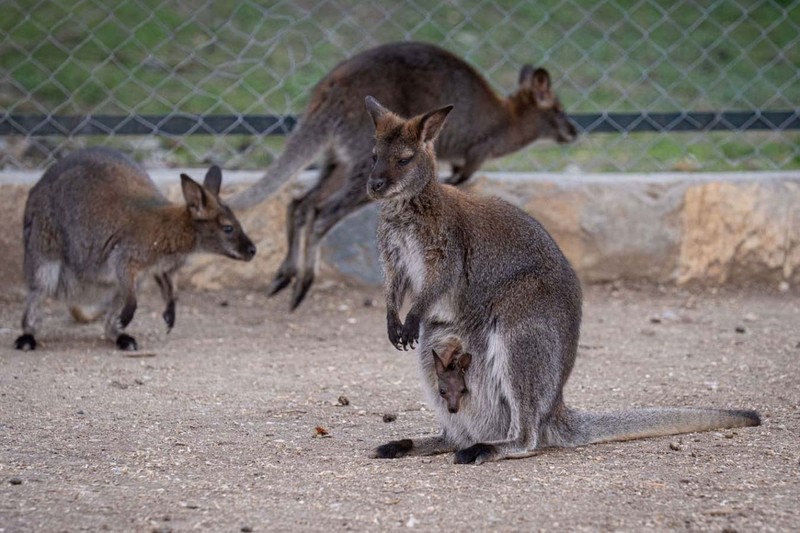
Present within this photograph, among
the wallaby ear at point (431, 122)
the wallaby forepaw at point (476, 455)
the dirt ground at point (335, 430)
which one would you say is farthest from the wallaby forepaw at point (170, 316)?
the wallaby forepaw at point (476, 455)

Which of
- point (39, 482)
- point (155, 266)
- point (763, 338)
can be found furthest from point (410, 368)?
point (39, 482)

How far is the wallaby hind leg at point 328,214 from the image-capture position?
23.2 feet

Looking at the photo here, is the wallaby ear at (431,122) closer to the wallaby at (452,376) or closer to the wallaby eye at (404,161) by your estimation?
the wallaby eye at (404,161)

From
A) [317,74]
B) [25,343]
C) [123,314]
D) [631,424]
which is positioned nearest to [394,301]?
[631,424]

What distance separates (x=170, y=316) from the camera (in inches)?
259

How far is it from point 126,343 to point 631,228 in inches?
124

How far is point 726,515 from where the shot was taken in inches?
149

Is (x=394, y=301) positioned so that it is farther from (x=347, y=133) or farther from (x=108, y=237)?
(x=347, y=133)

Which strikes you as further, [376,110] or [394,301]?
[376,110]

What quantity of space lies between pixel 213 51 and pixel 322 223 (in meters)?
2.56

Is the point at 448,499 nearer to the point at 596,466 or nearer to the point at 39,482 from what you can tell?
the point at 596,466

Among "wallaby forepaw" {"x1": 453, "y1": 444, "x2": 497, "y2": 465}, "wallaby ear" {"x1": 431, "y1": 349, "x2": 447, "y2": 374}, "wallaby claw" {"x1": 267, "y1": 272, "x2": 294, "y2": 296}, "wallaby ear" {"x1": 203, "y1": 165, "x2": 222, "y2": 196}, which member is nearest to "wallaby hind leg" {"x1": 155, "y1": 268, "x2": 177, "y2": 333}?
"wallaby ear" {"x1": 203, "y1": 165, "x2": 222, "y2": 196}

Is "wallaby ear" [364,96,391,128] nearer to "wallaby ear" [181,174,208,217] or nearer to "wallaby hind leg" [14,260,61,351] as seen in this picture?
"wallaby ear" [181,174,208,217]

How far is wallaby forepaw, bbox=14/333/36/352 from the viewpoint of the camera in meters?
6.30
